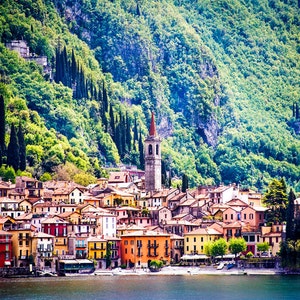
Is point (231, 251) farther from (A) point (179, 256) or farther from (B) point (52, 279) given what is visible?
(B) point (52, 279)

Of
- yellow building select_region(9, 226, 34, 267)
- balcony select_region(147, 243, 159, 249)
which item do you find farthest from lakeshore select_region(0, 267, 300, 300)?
balcony select_region(147, 243, 159, 249)

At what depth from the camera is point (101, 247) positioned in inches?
7598

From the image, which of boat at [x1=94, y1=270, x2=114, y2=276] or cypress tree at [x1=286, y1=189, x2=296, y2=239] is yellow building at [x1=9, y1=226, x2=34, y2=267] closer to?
boat at [x1=94, y1=270, x2=114, y2=276]

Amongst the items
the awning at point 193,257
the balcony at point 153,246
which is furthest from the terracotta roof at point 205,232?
the balcony at point 153,246

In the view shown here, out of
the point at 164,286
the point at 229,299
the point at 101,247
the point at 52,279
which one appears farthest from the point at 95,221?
the point at 229,299

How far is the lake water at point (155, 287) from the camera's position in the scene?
158250mm

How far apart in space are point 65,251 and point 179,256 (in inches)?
495

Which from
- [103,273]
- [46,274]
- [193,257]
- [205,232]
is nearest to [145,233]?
[193,257]

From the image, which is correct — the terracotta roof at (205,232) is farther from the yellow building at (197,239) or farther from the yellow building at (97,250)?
the yellow building at (97,250)

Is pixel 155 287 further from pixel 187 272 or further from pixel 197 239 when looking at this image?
pixel 197 239

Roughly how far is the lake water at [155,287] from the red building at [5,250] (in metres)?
5.63

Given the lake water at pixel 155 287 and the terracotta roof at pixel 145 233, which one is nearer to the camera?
the lake water at pixel 155 287

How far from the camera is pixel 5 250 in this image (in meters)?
186

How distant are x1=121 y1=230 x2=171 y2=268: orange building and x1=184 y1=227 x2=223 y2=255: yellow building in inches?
124
